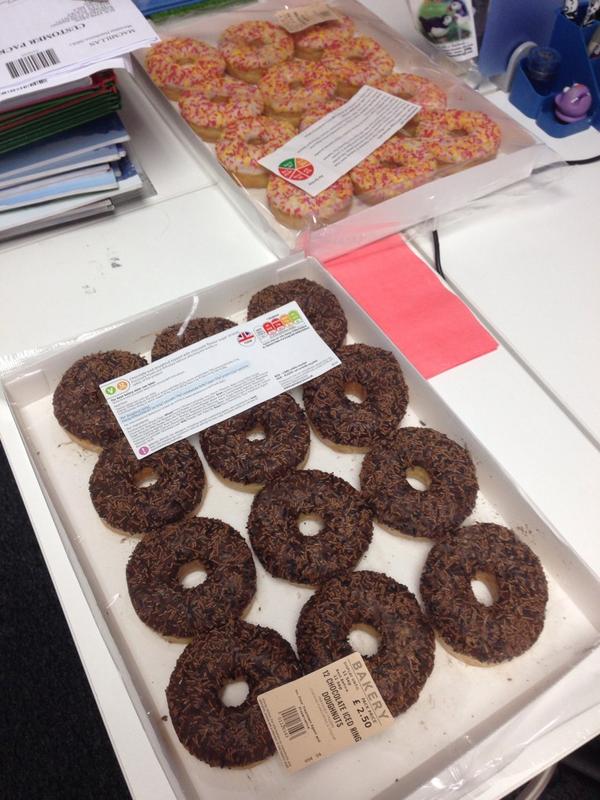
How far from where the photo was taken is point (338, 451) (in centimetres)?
115

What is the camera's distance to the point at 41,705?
59.3 inches

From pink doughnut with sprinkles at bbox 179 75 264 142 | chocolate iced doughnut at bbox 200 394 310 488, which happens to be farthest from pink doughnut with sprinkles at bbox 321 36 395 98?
chocolate iced doughnut at bbox 200 394 310 488

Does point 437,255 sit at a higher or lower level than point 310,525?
higher

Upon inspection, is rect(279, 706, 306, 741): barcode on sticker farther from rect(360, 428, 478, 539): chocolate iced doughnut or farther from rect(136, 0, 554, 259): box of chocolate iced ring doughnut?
rect(136, 0, 554, 259): box of chocolate iced ring doughnut

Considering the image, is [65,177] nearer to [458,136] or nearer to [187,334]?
[187,334]

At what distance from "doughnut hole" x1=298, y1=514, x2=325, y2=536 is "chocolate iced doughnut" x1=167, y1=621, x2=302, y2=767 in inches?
7.5

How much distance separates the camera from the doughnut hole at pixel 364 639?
95 centimetres

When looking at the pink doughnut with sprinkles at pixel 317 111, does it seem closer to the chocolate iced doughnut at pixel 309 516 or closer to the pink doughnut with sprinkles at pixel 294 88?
the pink doughnut with sprinkles at pixel 294 88

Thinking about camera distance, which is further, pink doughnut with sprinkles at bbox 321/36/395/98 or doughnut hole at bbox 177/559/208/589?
pink doughnut with sprinkles at bbox 321/36/395/98

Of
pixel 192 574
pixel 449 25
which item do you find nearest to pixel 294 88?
pixel 449 25

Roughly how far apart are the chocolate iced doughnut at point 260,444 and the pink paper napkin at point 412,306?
0.28m

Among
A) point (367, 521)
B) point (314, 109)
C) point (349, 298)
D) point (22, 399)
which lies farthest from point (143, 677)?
point (314, 109)

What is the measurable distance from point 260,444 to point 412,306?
0.45 meters

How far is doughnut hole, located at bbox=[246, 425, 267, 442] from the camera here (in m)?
1.12
